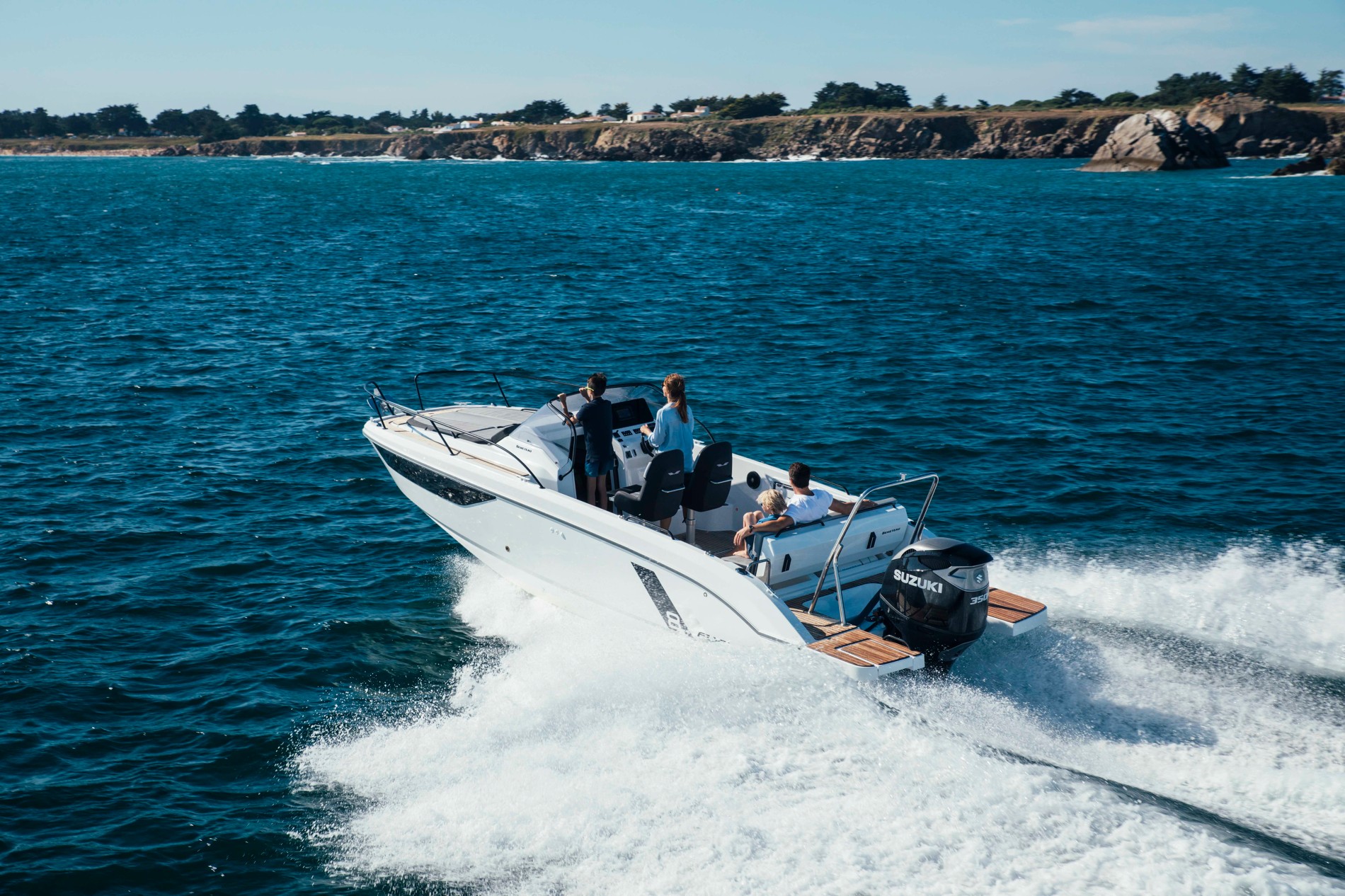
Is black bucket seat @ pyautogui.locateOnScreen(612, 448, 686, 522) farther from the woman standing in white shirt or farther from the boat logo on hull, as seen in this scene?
the boat logo on hull

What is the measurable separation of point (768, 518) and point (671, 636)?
4.23ft

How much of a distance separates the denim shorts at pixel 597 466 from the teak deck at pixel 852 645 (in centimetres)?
252

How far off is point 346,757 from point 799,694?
3.56 m

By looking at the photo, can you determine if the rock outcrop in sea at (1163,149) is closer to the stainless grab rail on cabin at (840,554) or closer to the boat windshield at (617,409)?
the boat windshield at (617,409)

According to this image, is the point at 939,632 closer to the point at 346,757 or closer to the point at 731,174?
the point at 346,757

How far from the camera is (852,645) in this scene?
7.58 m

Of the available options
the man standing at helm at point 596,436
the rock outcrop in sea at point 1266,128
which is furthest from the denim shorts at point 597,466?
the rock outcrop in sea at point 1266,128

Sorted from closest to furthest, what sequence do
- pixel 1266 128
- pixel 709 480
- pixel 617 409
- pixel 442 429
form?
pixel 709 480
pixel 617 409
pixel 442 429
pixel 1266 128

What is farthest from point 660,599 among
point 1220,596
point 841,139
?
point 841,139

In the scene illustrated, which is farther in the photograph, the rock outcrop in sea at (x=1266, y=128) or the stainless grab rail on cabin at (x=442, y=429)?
the rock outcrop in sea at (x=1266, y=128)

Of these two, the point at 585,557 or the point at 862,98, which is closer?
the point at 585,557

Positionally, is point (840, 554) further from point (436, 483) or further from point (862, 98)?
point (862, 98)

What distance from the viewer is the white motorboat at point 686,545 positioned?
772 centimetres

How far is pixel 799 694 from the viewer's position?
7.36m
